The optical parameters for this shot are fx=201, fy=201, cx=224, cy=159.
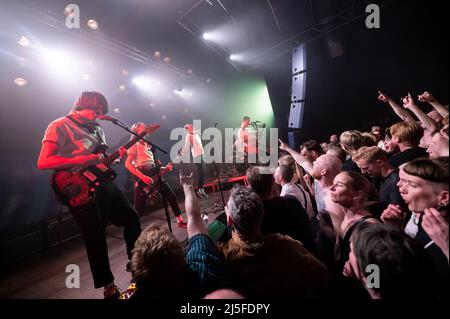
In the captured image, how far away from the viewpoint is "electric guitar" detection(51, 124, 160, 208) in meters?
1.94


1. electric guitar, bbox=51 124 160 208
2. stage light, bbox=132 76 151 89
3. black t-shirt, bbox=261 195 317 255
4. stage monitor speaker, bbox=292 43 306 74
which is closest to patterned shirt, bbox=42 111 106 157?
electric guitar, bbox=51 124 160 208

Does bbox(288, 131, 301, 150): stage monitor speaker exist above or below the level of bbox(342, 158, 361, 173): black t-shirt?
above

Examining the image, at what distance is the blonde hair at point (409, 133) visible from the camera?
1917mm

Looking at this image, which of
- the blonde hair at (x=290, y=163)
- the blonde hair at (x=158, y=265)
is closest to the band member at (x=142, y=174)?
the blonde hair at (x=290, y=163)

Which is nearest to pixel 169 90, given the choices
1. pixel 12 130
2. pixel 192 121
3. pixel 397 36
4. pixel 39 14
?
pixel 192 121

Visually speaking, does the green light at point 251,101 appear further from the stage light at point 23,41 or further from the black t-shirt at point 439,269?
the black t-shirt at point 439,269

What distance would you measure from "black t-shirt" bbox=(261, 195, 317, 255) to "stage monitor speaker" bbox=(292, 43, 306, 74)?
572 cm

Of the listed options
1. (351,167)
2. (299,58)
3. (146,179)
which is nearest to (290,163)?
(351,167)

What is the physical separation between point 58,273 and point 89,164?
1.54 meters

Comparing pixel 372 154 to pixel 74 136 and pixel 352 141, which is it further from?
pixel 74 136

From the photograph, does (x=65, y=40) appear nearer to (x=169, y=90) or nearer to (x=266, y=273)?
(x=169, y=90)

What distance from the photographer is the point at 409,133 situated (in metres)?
1.94

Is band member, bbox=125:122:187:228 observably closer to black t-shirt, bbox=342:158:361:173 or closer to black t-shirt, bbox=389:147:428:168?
black t-shirt, bbox=342:158:361:173

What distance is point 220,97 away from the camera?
359 inches
